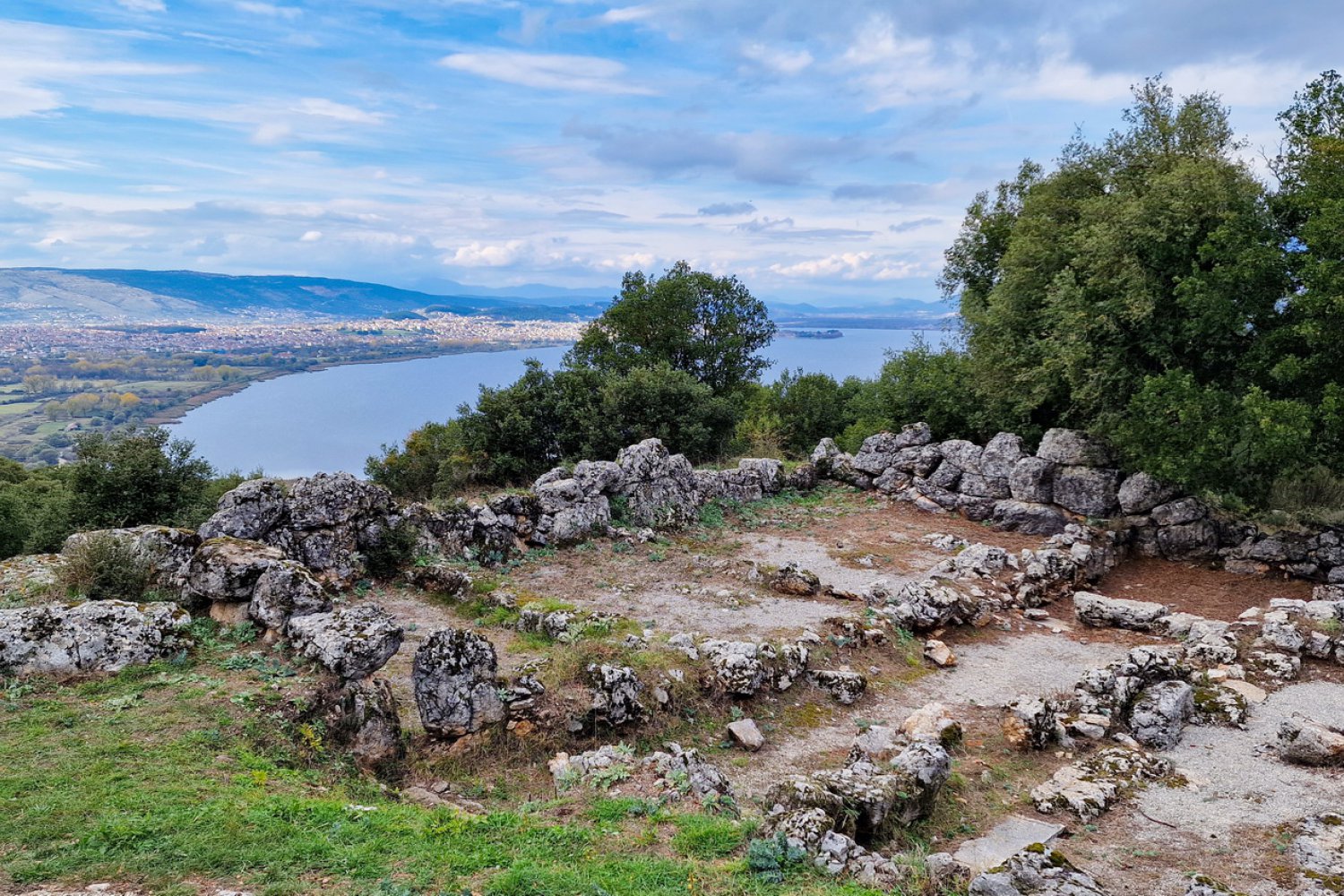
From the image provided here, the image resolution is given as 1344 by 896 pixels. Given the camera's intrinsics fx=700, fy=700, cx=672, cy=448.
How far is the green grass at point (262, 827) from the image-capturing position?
5719 millimetres

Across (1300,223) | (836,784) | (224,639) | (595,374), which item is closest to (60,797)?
(224,639)

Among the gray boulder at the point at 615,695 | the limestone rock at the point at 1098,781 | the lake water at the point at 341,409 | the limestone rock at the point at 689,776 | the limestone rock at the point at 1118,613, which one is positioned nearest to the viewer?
the limestone rock at the point at 689,776

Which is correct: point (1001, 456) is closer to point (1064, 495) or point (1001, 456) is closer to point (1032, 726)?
point (1064, 495)

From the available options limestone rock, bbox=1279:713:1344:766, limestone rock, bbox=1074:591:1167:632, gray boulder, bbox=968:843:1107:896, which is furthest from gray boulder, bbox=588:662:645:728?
limestone rock, bbox=1074:591:1167:632

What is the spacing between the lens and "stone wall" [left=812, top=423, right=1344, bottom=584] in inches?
715

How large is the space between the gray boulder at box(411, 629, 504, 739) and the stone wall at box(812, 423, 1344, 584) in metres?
17.6

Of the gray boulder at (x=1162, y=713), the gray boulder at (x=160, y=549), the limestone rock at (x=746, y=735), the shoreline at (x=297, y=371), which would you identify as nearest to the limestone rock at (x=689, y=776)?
the limestone rock at (x=746, y=735)

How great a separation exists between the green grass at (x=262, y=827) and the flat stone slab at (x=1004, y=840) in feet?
7.91

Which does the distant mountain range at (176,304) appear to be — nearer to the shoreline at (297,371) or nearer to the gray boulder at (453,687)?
the shoreline at (297,371)

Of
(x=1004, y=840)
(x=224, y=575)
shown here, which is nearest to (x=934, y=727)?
(x=1004, y=840)

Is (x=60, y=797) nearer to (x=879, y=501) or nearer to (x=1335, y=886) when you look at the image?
(x=1335, y=886)

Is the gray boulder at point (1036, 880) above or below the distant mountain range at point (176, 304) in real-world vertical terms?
below

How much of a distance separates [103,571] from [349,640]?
197 inches

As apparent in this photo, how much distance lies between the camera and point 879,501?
24391 millimetres
